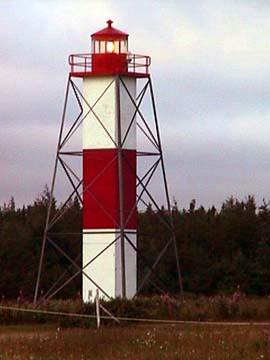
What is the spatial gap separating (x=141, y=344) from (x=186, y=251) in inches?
1204

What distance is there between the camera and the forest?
56.4 meters

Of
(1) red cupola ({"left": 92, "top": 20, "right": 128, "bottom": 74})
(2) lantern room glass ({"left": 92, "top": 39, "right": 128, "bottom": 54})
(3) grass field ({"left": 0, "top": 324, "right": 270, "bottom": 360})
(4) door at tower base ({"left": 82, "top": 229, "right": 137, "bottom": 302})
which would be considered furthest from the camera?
(2) lantern room glass ({"left": 92, "top": 39, "right": 128, "bottom": 54})

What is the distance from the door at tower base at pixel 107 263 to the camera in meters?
43.8

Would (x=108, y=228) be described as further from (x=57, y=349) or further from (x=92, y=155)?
(x=57, y=349)

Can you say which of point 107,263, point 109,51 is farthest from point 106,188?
point 109,51

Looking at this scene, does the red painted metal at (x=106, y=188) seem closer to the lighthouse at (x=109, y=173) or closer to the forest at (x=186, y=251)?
the lighthouse at (x=109, y=173)

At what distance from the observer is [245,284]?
56719 millimetres

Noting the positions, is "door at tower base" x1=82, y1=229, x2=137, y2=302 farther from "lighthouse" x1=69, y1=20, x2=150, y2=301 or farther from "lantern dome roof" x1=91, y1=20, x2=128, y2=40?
"lantern dome roof" x1=91, y1=20, x2=128, y2=40

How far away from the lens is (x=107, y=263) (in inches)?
1735

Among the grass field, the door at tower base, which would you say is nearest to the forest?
the door at tower base

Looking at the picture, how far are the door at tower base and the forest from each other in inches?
312

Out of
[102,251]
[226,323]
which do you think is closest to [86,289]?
[102,251]

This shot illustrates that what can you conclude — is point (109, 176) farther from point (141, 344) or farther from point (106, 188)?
point (141, 344)

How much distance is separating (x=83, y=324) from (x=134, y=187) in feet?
32.6
